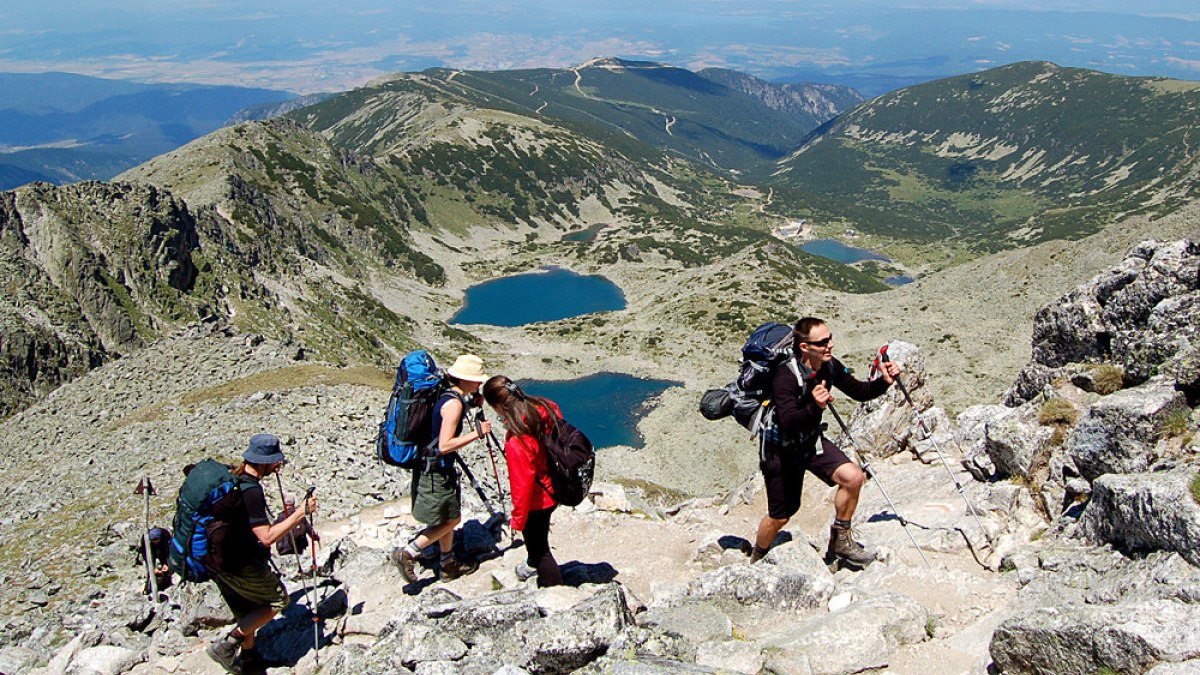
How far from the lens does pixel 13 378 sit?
136 feet

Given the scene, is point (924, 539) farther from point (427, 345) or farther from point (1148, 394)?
point (427, 345)

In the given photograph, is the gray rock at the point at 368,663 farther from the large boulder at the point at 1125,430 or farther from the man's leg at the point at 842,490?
the large boulder at the point at 1125,430

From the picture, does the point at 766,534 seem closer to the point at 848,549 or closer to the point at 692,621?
the point at 848,549

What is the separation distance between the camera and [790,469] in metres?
10.4

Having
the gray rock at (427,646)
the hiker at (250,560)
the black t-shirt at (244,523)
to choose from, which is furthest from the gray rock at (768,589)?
the black t-shirt at (244,523)

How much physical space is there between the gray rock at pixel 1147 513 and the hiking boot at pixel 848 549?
3.22 m

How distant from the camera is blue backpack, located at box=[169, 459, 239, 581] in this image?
8953mm

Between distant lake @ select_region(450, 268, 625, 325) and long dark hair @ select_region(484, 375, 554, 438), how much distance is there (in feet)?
412

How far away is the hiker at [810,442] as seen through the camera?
31.8 ft

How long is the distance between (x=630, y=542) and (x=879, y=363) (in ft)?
24.5

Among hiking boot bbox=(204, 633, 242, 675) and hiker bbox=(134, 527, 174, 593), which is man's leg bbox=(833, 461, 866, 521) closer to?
hiking boot bbox=(204, 633, 242, 675)

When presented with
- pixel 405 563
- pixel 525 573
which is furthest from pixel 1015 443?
pixel 405 563

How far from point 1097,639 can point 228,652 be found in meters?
11.5

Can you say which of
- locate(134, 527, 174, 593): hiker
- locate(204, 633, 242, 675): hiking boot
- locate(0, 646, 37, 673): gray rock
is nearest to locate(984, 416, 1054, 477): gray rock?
locate(204, 633, 242, 675): hiking boot
